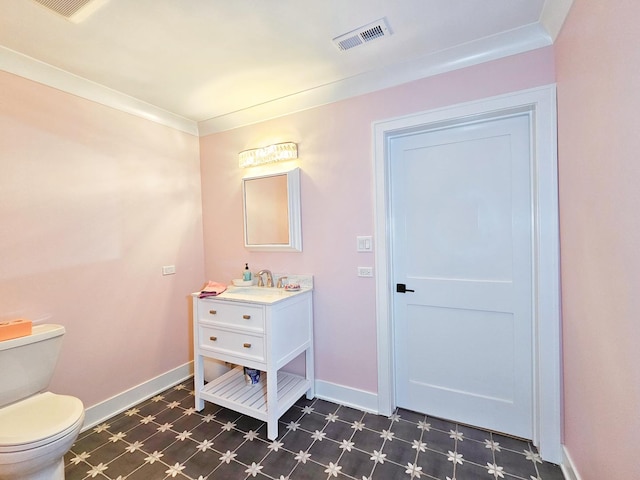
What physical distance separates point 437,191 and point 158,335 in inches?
100

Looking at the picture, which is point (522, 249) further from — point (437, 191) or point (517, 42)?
point (517, 42)

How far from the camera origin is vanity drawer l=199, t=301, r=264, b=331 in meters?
1.88

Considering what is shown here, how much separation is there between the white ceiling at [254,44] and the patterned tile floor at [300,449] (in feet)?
7.67

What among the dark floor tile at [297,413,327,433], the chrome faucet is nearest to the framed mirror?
the chrome faucet

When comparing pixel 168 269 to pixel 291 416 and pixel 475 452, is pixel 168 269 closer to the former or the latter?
pixel 291 416

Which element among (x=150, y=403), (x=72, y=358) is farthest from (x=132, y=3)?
(x=150, y=403)

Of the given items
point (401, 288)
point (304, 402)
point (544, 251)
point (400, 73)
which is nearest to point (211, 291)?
point (304, 402)

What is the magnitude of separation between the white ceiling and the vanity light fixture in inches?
14.3

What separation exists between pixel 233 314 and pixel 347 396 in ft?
3.54

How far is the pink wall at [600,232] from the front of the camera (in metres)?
0.89

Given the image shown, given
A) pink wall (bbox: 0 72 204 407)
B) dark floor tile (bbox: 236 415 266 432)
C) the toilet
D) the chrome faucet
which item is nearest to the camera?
the toilet

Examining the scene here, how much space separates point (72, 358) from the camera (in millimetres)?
1910

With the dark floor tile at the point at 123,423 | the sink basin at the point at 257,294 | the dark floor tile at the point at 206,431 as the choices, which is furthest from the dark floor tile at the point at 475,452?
the dark floor tile at the point at 123,423

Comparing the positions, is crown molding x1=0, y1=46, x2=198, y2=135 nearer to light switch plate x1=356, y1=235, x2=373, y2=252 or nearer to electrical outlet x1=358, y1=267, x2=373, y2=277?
light switch plate x1=356, y1=235, x2=373, y2=252
